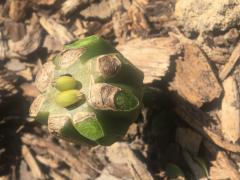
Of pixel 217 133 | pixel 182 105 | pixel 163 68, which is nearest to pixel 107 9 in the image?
pixel 163 68

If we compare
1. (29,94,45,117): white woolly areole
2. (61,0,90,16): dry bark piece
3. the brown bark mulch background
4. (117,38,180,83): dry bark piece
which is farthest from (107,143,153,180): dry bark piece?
(61,0,90,16): dry bark piece

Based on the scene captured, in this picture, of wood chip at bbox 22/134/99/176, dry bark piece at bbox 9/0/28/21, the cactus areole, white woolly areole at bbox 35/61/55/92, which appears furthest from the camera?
dry bark piece at bbox 9/0/28/21

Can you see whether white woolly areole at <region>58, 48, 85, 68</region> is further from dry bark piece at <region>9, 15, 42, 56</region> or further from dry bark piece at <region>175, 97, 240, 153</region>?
dry bark piece at <region>9, 15, 42, 56</region>

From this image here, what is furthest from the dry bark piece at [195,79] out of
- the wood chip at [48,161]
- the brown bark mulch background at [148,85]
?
the wood chip at [48,161]

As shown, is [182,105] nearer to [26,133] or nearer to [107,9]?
[107,9]

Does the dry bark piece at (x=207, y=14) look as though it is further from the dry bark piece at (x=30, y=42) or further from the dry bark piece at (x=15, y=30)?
the dry bark piece at (x=15, y=30)

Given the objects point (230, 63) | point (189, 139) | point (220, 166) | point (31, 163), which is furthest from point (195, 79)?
point (31, 163)
